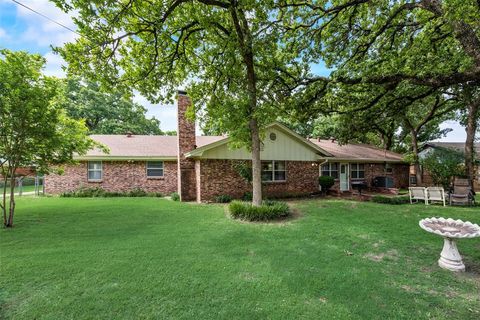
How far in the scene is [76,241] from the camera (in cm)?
584

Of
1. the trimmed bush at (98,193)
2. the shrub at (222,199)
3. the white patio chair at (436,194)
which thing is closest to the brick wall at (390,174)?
the white patio chair at (436,194)

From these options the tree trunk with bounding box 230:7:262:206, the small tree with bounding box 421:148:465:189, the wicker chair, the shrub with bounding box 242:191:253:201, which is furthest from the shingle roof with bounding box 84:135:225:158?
the small tree with bounding box 421:148:465:189

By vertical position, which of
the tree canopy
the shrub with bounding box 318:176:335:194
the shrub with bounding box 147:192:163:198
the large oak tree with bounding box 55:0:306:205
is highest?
the tree canopy

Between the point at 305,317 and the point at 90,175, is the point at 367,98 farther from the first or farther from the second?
the point at 90,175

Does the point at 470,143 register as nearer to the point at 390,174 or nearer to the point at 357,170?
the point at 390,174

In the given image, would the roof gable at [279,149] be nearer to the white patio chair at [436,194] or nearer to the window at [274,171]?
the window at [274,171]

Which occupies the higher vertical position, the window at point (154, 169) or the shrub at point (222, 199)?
the window at point (154, 169)

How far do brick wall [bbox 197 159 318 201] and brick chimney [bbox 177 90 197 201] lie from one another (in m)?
0.95

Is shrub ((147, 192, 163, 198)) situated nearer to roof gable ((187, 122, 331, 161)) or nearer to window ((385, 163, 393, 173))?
roof gable ((187, 122, 331, 161))

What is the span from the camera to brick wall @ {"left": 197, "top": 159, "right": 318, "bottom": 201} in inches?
468

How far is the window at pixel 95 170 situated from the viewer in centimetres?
1461

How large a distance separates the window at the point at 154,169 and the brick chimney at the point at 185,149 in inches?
124

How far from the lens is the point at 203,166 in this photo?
11844 millimetres

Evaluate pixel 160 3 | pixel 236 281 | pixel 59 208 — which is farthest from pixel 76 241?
pixel 160 3
